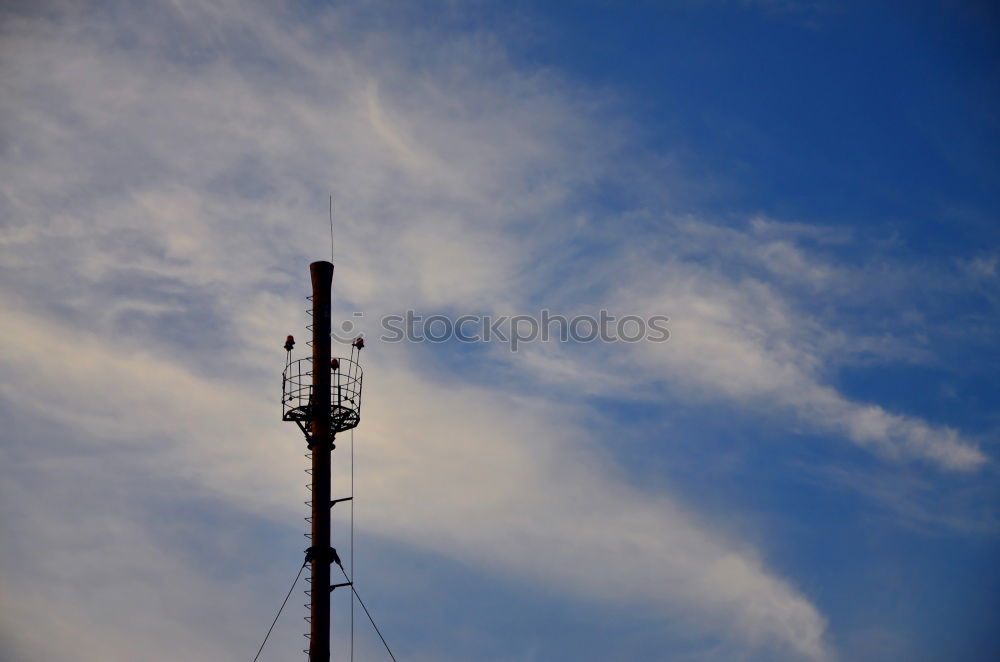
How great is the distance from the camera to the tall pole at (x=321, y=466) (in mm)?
38156

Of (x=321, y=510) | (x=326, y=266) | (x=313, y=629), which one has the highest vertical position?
(x=326, y=266)

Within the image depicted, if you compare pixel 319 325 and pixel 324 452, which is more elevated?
pixel 319 325

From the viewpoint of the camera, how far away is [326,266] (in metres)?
42.9

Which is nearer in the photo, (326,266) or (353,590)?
(353,590)

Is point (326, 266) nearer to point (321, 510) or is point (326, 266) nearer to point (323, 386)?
point (323, 386)

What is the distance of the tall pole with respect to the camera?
38.2 metres

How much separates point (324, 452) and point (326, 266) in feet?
24.4

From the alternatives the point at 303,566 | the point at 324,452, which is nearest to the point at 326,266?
the point at 324,452

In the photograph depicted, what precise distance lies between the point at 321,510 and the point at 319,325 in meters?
6.91

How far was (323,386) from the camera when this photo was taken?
134 feet

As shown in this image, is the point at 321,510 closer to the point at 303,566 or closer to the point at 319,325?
the point at 303,566

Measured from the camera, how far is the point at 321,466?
40.1m

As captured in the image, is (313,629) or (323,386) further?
(323,386)

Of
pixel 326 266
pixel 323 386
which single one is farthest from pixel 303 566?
pixel 326 266
